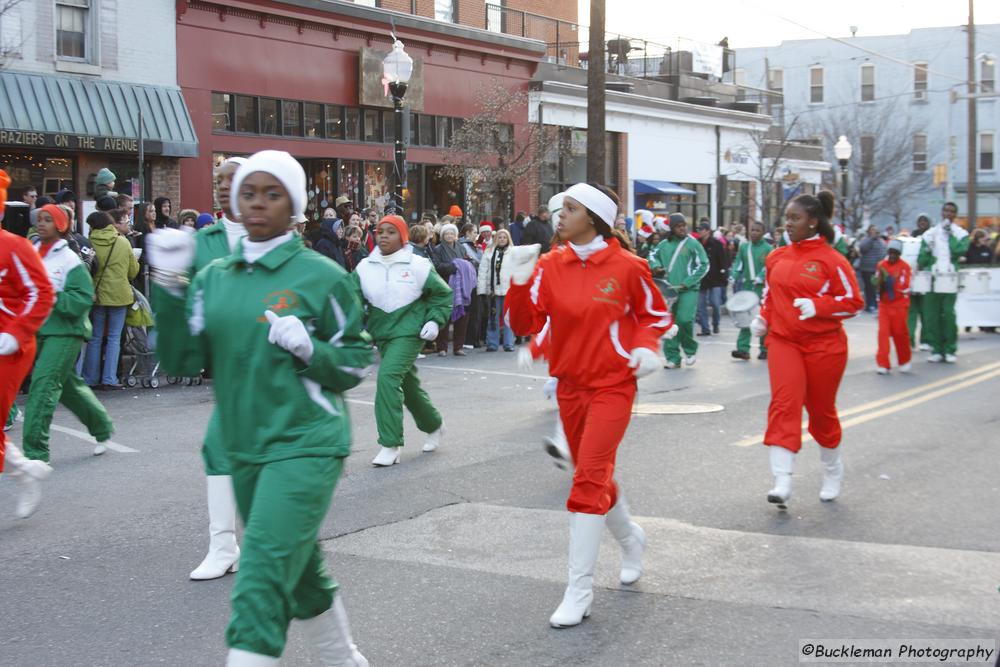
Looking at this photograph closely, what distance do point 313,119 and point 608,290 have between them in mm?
20296

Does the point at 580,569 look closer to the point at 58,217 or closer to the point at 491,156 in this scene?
the point at 58,217

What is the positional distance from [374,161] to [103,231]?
1336cm

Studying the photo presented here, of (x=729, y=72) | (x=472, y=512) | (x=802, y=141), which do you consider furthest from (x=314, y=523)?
(x=802, y=141)

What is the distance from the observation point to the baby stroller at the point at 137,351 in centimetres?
1383

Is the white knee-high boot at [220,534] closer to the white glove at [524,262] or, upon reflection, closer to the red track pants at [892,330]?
the white glove at [524,262]

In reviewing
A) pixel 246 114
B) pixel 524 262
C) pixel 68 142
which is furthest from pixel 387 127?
pixel 524 262

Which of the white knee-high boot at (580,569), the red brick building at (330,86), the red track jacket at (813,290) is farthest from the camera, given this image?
the red brick building at (330,86)

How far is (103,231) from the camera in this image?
13562 millimetres

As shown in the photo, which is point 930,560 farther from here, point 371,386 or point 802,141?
point 802,141

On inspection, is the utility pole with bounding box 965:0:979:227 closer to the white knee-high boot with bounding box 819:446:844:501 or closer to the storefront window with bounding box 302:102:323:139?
the storefront window with bounding box 302:102:323:139

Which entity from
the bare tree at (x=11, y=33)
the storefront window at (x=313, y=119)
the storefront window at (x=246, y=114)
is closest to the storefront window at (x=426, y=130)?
the storefront window at (x=313, y=119)

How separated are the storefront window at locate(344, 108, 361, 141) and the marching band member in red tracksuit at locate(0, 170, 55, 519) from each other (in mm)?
Result: 18866

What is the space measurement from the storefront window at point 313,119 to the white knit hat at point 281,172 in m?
21.2

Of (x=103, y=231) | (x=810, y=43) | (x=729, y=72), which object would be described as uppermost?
(x=810, y=43)
